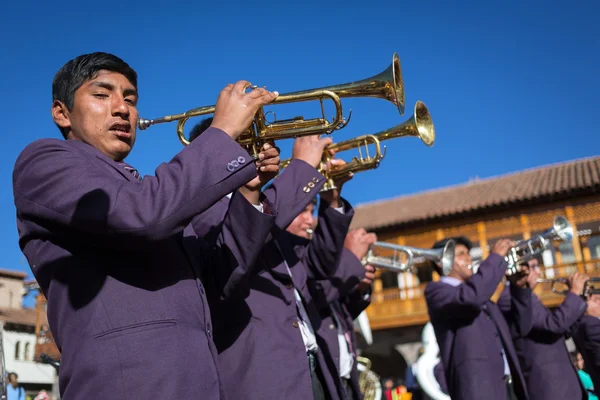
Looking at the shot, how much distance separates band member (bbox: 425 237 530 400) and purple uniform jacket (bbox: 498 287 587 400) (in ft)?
2.16

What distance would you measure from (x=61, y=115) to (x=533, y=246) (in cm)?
640

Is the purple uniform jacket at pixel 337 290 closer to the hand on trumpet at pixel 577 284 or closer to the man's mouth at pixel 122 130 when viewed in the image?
the man's mouth at pixel 122 130

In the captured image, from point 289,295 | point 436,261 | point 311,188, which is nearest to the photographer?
point 311,188

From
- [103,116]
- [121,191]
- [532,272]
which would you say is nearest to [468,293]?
[532,272]

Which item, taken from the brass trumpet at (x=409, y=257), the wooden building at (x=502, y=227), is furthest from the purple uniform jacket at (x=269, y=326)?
the wooden building at (x=502, y=227)

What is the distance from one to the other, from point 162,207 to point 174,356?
46 cm

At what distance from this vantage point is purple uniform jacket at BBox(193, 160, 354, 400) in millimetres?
3033

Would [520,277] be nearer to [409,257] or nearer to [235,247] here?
[409,257]

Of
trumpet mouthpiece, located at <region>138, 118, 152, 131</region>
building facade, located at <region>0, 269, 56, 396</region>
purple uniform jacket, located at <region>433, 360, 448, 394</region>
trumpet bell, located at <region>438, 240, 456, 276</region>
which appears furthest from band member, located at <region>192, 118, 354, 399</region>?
building facade, located at <region>0, 269, 56, 396</region>

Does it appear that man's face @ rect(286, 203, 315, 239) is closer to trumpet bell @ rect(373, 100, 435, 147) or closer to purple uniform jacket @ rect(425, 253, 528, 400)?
trumpet bell @ rect(373, 100, 435, 147)

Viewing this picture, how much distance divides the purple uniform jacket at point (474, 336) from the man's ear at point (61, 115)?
3937 mm

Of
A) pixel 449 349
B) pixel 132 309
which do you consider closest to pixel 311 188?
pixel 132 309

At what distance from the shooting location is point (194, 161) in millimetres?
2129

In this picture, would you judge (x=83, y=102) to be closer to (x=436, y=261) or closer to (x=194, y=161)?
(x=194, y=161)
